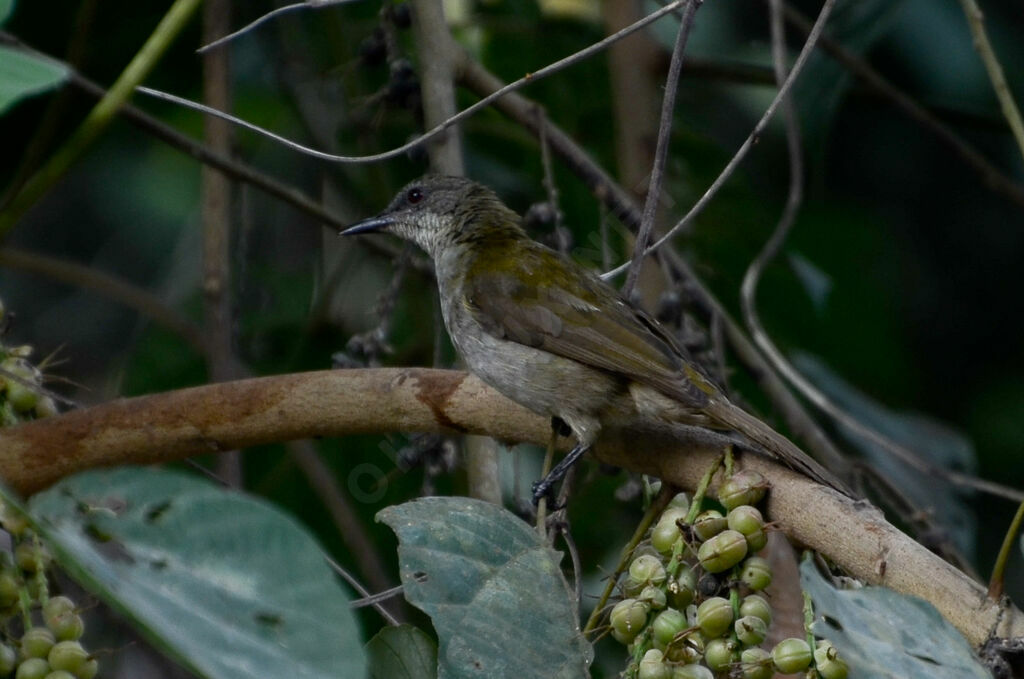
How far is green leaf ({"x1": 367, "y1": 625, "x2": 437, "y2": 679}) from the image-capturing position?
2002mm

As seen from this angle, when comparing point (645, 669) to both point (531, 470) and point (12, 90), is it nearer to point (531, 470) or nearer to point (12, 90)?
point (12, 90)

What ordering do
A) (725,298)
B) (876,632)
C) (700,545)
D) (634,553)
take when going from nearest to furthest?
(876,632) → (700,545) → (634,553) → (725,298)

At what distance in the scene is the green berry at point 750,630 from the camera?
5.82ft

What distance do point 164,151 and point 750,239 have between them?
2803 mm

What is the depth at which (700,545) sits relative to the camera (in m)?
1.92

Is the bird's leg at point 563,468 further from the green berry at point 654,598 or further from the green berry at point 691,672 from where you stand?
the green berry at point 691,672

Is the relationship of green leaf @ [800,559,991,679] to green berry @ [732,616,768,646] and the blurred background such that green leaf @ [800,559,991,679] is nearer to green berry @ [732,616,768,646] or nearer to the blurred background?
green berry @ [732,616,768,646]

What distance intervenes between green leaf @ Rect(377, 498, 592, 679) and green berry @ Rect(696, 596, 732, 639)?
0.19 m

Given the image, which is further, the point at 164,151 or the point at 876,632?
the point at 164,151

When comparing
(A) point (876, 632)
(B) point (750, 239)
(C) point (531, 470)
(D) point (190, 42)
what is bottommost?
(C) point (531, 470)

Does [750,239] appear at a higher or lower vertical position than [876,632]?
lower

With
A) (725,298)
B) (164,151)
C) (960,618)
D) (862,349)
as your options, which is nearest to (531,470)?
(725,298)

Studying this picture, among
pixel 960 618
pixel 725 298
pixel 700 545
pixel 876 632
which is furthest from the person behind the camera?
pixel 725 298

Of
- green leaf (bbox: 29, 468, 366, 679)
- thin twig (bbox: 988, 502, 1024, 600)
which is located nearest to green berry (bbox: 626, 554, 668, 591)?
thin twig (bbox: 988, 502, 1024, 600)
